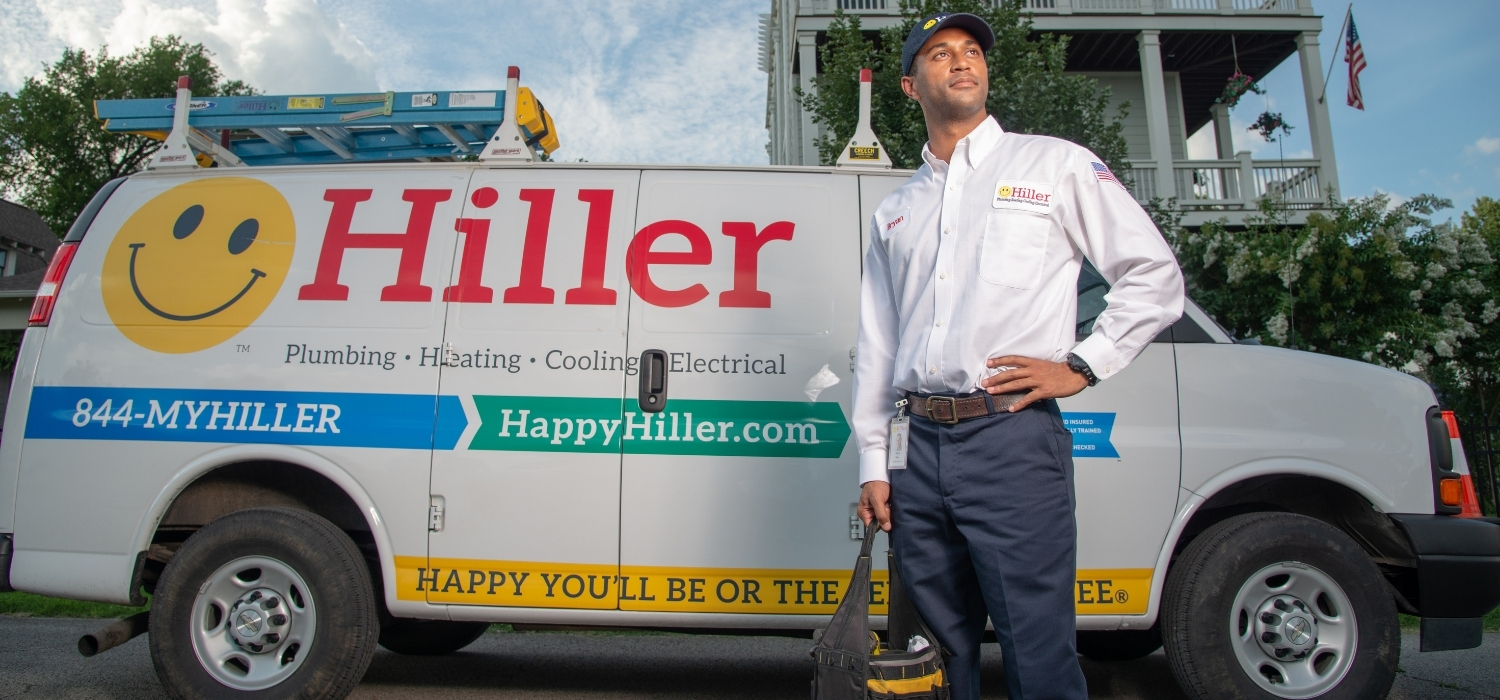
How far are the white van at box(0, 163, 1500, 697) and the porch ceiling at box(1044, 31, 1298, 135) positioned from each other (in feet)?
46.2

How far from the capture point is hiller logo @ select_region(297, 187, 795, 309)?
3.43m

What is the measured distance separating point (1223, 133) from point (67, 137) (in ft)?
110

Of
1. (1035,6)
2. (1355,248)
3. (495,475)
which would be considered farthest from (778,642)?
(1035,6)

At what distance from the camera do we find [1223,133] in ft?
57.3

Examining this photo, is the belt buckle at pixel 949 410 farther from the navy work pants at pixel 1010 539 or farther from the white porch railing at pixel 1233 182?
the white porch railing at pixel 1233 182

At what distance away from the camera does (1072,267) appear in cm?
213

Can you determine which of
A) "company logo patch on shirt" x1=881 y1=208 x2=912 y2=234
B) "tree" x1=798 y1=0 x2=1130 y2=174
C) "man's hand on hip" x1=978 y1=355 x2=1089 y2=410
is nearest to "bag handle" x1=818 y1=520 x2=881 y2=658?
"man's hand on hip" x1=978 y1=355 x2=1089 y2=410

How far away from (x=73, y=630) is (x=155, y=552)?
2827mm

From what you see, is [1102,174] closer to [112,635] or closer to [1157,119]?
[112,635]

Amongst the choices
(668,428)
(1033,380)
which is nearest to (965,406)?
(1033,380)

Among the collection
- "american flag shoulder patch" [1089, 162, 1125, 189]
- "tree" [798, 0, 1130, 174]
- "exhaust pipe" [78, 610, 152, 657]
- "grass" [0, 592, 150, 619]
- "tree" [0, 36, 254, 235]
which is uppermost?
"tree" [0, 36, 254, 235]

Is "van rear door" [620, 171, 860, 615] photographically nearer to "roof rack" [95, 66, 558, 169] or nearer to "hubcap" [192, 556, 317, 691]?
"roof rack" [95, 66, 558, 169]

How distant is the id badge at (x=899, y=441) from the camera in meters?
2.13

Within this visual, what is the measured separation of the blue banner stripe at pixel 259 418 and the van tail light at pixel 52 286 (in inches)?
15.0
